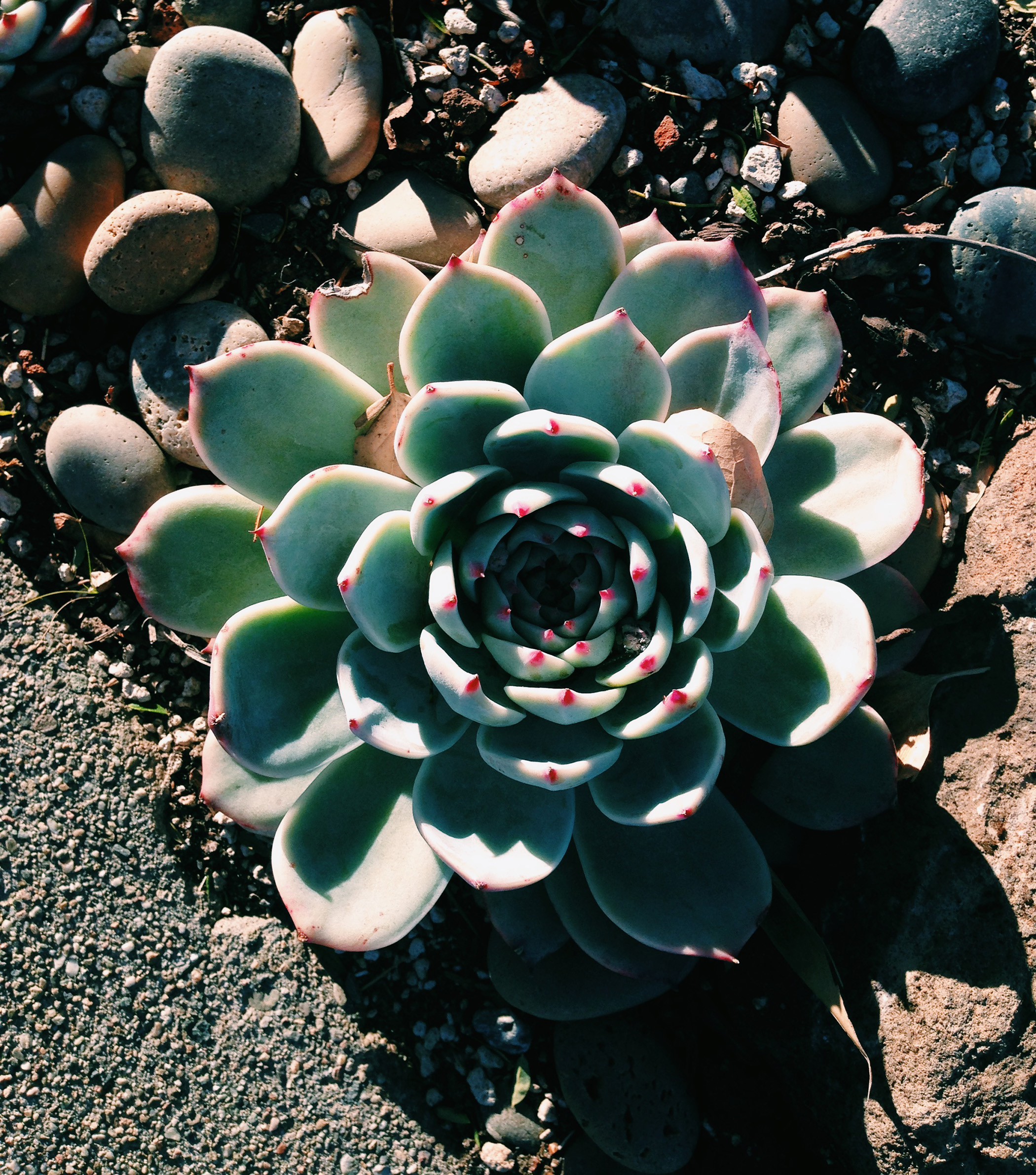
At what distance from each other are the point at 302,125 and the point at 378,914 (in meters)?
1.84

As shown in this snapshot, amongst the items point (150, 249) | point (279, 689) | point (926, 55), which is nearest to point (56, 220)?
Result: point (150, 249)

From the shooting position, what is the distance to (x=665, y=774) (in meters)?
1.69

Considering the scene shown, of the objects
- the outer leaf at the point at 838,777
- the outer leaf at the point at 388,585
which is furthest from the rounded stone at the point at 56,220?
the outer leaf at the point at 838,777

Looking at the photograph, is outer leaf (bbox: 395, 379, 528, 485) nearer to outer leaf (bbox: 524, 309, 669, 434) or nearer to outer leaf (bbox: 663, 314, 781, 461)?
outer leaf (bbox: 524, 309, 669, 434)

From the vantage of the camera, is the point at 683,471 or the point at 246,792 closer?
the point at 683,471

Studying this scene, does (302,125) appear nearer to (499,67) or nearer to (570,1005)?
(499,67)

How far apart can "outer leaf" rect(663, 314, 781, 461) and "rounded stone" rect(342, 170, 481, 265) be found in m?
0.73

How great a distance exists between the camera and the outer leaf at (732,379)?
174cm

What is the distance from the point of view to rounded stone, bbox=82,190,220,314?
217cm

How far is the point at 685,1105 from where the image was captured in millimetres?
2152

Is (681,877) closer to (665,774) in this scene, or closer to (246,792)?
(665,774)

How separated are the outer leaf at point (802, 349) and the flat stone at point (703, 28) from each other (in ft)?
2.47

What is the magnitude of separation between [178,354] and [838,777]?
1769 mm

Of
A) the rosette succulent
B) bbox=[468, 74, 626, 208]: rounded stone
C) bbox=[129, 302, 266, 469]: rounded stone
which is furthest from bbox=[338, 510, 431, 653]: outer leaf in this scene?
bbox=[468, 74, 626, 208]: rounded stone
